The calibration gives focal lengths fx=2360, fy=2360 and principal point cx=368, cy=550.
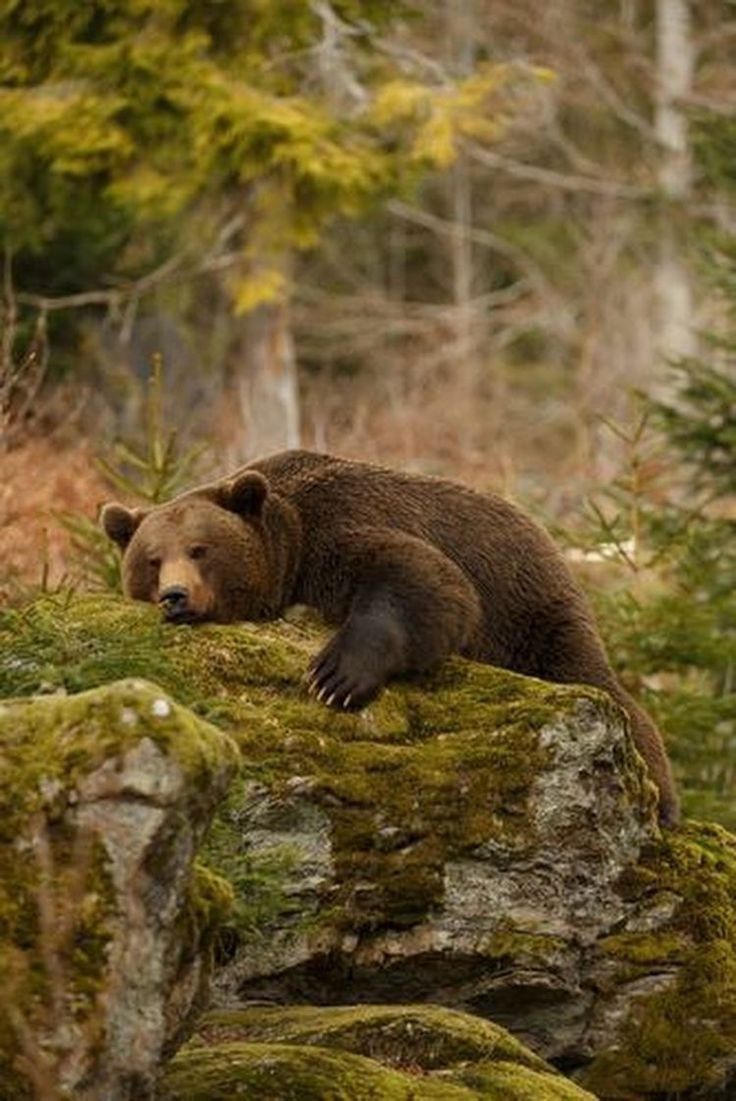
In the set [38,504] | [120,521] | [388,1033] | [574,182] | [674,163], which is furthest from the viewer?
[674,163]

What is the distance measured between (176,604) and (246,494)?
2.20 ft

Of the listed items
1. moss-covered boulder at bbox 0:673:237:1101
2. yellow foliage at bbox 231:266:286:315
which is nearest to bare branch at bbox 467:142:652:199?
yellow foliage at bbox 231:266:286:315

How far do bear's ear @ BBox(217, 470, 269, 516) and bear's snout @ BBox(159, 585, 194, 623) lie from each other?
1.88 ft

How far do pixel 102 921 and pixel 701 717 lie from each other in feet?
19.9

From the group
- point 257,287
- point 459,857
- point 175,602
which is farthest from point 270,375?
point 459,857

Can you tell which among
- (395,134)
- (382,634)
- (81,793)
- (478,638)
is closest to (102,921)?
(81,793)

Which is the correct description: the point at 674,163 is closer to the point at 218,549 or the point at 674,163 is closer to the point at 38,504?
the point at 38,504

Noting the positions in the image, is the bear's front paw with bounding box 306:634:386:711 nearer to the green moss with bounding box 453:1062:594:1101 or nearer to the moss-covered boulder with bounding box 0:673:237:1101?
the green moss with bounding box 453:1062:594:1101

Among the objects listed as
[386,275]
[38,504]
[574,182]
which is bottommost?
[386,275]

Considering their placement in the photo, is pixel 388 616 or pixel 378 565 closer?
pixel 388 616

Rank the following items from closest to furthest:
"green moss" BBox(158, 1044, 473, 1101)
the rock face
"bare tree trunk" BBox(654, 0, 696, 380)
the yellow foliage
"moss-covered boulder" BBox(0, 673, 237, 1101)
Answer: "moss-covered boulder" BBox(0, 673, 237, 1101)
"green moss" BBox(158, 1044, 473, 1101)
the rock face
the yellow foliage
"bare tree trunk" BBox(654, 0, 696, 380)

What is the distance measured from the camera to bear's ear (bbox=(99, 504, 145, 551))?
8148 mm

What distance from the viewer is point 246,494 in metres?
7.99

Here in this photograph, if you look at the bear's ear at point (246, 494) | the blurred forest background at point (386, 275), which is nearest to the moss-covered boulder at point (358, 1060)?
the bear's ear at point (246, 494)
